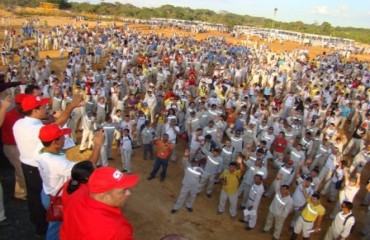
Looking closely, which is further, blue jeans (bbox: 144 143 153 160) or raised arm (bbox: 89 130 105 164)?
blue jeans (bbox: 144 143 153 160)

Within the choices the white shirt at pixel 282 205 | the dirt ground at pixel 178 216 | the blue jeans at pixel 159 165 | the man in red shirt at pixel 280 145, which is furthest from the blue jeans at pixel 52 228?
the man in red shirt at pixel 280 145

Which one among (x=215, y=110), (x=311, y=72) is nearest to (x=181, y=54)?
(x=311, y=72)

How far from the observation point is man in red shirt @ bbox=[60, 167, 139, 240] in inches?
89.8

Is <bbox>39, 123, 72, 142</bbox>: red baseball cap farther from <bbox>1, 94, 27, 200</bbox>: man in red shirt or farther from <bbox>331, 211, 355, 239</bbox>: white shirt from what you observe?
<bbox>331, 211, 355, 239</bbox>: white shirt

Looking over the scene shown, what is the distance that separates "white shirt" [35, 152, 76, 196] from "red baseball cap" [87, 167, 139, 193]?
1.11m

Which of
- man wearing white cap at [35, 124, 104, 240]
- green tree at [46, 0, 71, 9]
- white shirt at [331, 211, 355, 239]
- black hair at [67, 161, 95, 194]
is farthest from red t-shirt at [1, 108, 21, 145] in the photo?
green tree at [46, 0, 71, 9]

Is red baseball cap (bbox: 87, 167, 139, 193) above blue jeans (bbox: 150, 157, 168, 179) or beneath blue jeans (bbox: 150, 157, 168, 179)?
above

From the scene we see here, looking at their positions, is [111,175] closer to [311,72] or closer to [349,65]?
[311,72]

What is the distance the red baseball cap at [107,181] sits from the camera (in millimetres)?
2400

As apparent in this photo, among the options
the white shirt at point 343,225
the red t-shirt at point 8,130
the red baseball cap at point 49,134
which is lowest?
the white shirt at point 343,225

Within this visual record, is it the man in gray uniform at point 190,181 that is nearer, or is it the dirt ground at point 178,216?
the dirt ground at point 178,216

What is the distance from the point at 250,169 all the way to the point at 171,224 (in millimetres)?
2567

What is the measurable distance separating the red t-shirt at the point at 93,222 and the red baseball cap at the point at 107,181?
12 centimetres

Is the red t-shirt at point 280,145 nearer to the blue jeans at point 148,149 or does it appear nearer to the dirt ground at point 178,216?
the dirt ground at point 178,216
